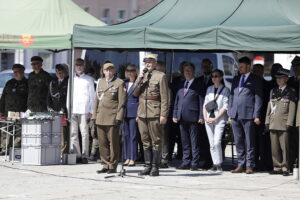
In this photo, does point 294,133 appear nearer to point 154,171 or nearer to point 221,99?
point 221,99

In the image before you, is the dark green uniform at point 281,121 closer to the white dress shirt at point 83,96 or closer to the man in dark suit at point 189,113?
the man in dark suit at point 189,113

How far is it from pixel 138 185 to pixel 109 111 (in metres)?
1.95

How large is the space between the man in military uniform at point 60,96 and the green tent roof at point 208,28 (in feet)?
3.95

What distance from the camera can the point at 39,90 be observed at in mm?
19688

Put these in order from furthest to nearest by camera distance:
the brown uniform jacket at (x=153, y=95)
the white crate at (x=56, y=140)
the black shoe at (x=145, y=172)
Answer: the white crate at (x=56, y=140), the black shoe at (x=145, y=172), the brown uniform jacket at (x=153, y=95)

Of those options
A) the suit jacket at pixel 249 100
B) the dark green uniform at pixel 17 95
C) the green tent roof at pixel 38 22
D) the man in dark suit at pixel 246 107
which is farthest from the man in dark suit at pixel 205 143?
the dark green uniform at pixel 17 95

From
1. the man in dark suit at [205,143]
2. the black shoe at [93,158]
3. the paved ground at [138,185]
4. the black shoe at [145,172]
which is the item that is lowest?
the paved ground at [138,185]

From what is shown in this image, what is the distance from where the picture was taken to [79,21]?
20.8 meters

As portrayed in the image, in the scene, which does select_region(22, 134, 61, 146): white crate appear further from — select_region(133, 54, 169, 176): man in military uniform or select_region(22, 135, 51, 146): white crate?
select_region(133, 54, 169, 176): man in military uniform

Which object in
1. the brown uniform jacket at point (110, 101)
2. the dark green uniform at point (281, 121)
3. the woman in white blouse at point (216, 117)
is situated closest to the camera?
the brown uniform jacket at point (110, 101)

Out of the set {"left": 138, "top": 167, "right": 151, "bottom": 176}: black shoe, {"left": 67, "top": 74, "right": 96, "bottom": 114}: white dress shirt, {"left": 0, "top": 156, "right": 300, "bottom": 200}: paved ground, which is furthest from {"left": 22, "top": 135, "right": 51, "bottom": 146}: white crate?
{"left": 138, "top": 167, "right": 151, "bottom": 176}: black shoe

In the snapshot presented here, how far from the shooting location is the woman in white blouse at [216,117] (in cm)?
1756

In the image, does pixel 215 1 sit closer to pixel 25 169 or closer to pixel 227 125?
pixel 227 125

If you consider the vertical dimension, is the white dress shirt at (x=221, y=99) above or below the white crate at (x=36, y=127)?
above
